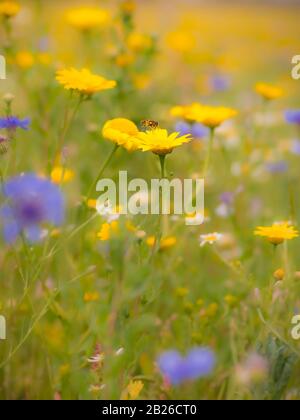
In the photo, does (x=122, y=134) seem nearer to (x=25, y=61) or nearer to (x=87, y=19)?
(x=25, y=61)

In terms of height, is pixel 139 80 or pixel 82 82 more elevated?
pixel 139 80

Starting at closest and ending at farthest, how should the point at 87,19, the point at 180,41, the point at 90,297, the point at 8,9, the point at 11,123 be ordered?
the point at 11,123, the point at 90,297, the point at 8,9, the point at 87,19, the point at 180,41

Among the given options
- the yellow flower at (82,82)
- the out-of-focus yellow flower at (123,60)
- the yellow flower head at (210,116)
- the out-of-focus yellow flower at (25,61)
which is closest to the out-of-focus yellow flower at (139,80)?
the out-of-focus yellow flower at (123,60)

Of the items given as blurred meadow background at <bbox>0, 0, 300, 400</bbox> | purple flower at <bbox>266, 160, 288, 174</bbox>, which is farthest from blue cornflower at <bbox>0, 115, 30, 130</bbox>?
purple flower at <bbox>266, 160, 288, 174</bbox>

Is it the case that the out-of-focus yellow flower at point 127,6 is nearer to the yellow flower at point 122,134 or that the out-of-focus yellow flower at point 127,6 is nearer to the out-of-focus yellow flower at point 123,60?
the out-of-focus yellow flower at point 123,60

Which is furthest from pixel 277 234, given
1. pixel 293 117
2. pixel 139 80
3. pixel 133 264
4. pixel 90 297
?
pixel 139 80

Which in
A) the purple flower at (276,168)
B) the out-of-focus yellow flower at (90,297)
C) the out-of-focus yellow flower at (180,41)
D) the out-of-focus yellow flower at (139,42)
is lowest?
the out-of-focus yellow flower at (90,297)
